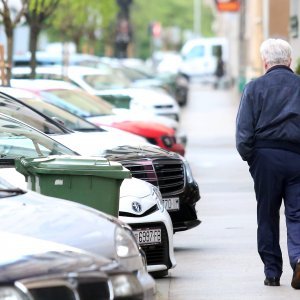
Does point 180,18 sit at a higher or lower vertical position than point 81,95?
lower

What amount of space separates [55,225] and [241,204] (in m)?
9.81

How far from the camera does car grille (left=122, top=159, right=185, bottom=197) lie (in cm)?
1166

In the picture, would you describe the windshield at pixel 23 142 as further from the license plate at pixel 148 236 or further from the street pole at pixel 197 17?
the street pole at pixel 197 17

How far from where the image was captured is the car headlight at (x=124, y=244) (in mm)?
7242

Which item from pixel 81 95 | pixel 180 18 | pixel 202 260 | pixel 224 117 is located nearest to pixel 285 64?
pixel 202 260

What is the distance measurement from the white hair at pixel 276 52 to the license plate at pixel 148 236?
5.00 ft

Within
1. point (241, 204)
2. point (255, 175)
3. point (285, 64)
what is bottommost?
point (241, 204)

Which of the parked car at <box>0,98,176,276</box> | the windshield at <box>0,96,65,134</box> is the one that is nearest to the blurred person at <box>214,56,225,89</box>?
the windshield at <box>0,96,65,134</box>

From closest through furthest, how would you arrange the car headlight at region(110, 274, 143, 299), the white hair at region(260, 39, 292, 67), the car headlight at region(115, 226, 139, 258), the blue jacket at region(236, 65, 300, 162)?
1. the car headlight at region(110, 274, 143, 299)
2. the car headlight at region(115, 226, 139, 258)
3. the blue jacket at region(236, 65, 300, 162)
4. the white hair at region(260, 39, 292, 67)

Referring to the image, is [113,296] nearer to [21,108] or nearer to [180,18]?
[21,108]

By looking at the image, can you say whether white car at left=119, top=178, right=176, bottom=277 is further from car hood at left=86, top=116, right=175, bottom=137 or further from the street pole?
the street pole

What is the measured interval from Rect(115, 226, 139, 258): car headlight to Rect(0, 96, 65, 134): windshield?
20.4 feet

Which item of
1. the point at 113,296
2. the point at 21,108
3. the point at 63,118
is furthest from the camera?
the point at 63,118

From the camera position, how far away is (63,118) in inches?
645
